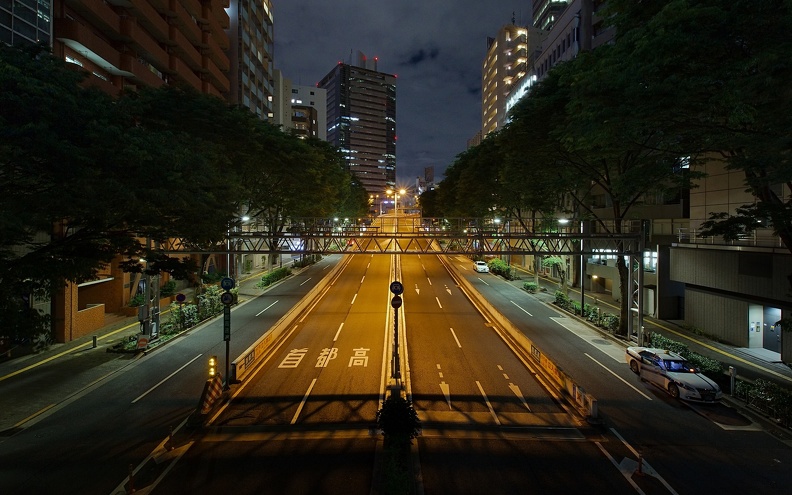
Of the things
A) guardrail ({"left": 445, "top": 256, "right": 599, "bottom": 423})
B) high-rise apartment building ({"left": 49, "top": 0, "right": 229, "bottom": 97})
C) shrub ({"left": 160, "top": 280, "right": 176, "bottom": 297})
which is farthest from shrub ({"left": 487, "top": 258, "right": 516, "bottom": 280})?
high-rise apartment building ({"left": 49, "top": 0, "right": 229, "bottom": 97})

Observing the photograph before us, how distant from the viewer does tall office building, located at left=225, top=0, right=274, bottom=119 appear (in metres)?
59.1

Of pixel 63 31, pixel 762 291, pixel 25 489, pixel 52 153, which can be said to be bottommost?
pixel 25 489

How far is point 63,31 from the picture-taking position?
24.6 meters

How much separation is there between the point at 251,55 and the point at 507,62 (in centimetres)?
6068

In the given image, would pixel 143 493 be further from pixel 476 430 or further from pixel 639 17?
pixel 639 17

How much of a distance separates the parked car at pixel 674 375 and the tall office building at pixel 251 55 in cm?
5006

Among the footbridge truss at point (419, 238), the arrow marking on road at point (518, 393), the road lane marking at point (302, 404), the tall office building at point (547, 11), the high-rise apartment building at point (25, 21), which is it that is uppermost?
the tall office building at point (547, 11)

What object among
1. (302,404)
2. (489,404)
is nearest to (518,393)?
(489,404)

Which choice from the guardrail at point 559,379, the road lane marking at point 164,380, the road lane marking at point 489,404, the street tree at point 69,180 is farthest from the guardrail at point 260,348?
the guardrail at point 559,379

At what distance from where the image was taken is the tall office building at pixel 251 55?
194 ft

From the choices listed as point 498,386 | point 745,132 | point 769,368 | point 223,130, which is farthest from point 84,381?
point 769,368

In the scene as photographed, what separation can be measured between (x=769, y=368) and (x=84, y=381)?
30.8m

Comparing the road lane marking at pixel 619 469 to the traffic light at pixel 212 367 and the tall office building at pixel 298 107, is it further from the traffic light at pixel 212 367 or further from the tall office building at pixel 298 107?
the tall office building at pixel 298 107

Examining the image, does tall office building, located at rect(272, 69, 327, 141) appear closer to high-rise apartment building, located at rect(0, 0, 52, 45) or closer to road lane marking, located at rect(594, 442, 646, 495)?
high-rise apartment building, located at rect(0, 0, 52, 45)
